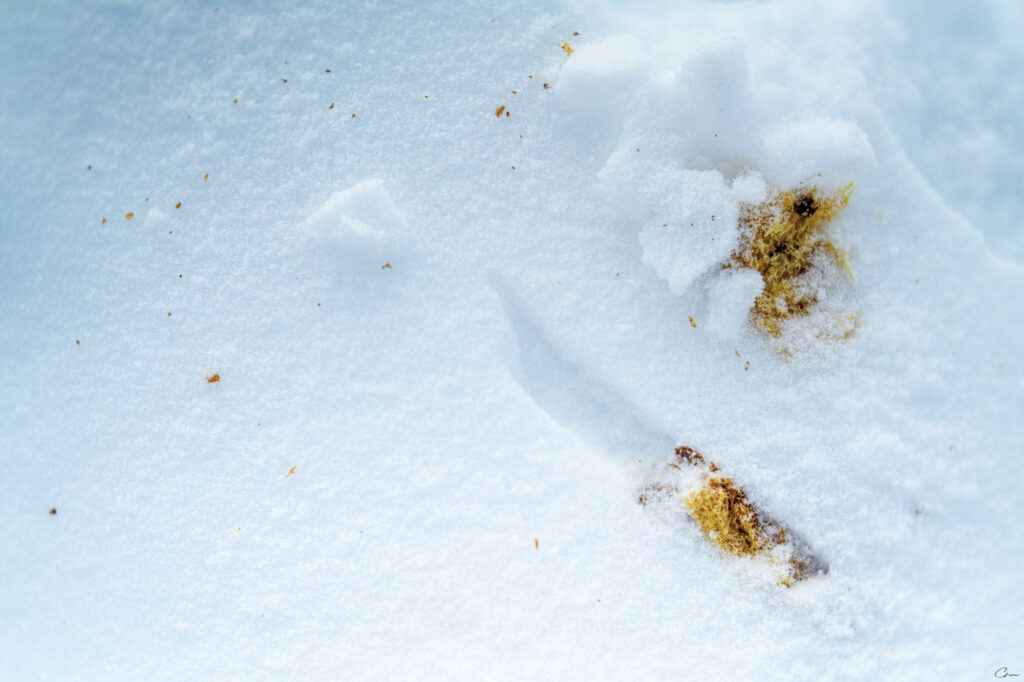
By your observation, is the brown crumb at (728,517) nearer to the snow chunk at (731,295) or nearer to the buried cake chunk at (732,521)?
the buried cake chunk at (732,521)

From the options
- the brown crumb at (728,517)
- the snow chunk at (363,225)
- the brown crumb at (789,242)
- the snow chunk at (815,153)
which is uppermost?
the snow chunk at (815,153)

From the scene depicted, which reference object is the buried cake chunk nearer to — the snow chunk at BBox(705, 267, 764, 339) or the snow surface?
the snow surface

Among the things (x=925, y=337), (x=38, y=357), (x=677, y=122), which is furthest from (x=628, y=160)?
(x=38, y=357)

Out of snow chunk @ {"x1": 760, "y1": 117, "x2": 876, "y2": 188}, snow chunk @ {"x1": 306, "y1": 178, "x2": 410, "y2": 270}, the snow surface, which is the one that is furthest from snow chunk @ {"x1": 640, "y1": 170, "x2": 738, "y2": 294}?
snow chunk @ {"x1": 306, "y1": 178, "x2": 410, "y2": 270}

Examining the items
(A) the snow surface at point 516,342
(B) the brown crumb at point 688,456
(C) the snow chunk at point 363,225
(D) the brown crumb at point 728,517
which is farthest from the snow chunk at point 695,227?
(C) the snow chunk at point 363,225

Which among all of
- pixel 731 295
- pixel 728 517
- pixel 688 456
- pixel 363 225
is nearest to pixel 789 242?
pixel 731 295

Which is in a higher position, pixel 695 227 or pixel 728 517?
pixel 695 227

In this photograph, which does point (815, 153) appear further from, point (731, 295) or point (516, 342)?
point (516, 342)
